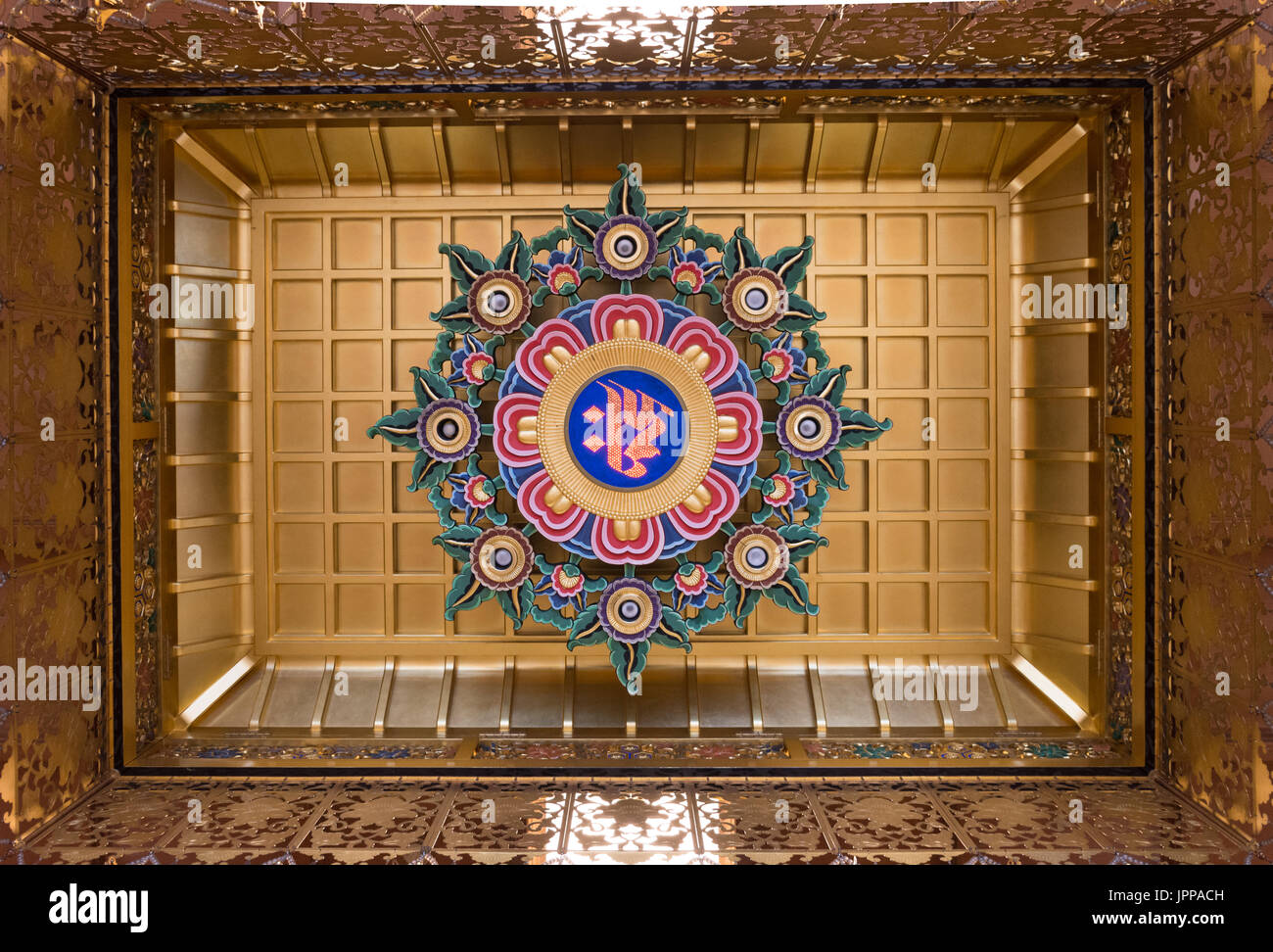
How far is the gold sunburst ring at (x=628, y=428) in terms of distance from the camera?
3.66 m

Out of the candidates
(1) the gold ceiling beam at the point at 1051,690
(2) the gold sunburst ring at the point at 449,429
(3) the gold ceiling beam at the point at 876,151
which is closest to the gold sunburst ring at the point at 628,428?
(2) the gold sunburst ring at the point at 449,429

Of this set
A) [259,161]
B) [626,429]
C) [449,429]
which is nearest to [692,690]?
[626,429]

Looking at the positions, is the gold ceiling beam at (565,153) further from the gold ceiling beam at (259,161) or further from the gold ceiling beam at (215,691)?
the gold ceiling beam at (215,691)

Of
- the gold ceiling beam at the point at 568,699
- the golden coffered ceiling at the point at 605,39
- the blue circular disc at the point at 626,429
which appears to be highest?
the golden coffered ceiling at the point at 605,39

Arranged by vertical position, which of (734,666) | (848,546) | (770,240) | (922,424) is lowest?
(734,666)

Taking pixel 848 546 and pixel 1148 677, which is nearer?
pixel 1148 677

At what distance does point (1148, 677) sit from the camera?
358 centimetres

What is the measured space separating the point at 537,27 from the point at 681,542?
2307mm

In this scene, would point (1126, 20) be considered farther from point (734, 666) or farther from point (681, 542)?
point (734, 666)

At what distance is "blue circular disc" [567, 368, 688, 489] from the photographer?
3.66m

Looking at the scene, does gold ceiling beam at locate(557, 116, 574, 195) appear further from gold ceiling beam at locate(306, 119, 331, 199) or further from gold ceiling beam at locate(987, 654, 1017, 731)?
gold ceiling beam at locate(987, 654, 1017, 731)

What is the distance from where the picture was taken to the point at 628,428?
3.67 m

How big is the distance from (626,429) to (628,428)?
11mm

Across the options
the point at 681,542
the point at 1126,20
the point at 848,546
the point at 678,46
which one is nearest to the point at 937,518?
the point at 848,546
